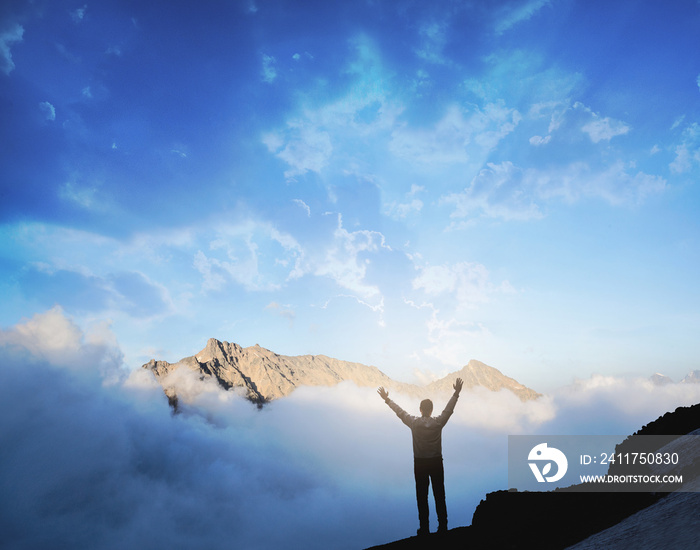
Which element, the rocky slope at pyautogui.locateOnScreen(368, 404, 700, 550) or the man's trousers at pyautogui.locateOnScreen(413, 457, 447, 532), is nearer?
the rocky slope at pyautogui.locateOnScreen(368, 404, 700, 550)

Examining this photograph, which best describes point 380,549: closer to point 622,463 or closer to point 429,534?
point 429,534

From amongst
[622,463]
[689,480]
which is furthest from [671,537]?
[622,463]

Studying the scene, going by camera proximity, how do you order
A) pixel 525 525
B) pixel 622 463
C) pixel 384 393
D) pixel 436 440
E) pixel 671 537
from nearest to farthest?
pixel 671 537 → pixel 436 440 → pixel 525 525 → pixel 384 393 → pixel 622 463

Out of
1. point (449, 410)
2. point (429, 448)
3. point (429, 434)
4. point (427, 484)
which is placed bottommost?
point (427, 484)

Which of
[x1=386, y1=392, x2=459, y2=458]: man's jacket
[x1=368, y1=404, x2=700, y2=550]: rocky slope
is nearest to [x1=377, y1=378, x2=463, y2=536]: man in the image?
[x1=386, y1=392, x2=459, y2=458]: man's jacket

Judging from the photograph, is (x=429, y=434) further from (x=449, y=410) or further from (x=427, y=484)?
(x=427, y=484)

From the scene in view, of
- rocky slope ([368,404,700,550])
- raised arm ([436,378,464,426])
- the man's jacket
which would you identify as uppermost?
raised arm ([436,378,464,426])

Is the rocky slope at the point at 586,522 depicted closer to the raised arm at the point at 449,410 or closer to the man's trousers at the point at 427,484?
the man's trousers at the point at 427,484

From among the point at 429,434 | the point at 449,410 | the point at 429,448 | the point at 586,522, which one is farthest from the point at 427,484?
the point at 586,522

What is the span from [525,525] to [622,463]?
5949 millimetres

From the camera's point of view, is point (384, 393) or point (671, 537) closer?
point (671, 537)

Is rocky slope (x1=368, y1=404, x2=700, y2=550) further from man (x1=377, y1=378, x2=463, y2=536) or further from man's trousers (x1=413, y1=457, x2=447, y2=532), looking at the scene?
man (x1=377, y1=378, x2=463, y2=536)

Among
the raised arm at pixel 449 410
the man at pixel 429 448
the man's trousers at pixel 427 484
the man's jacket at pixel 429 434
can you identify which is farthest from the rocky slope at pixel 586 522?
the raised arm at pixel 449 410

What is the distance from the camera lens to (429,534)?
9945 millimetres
